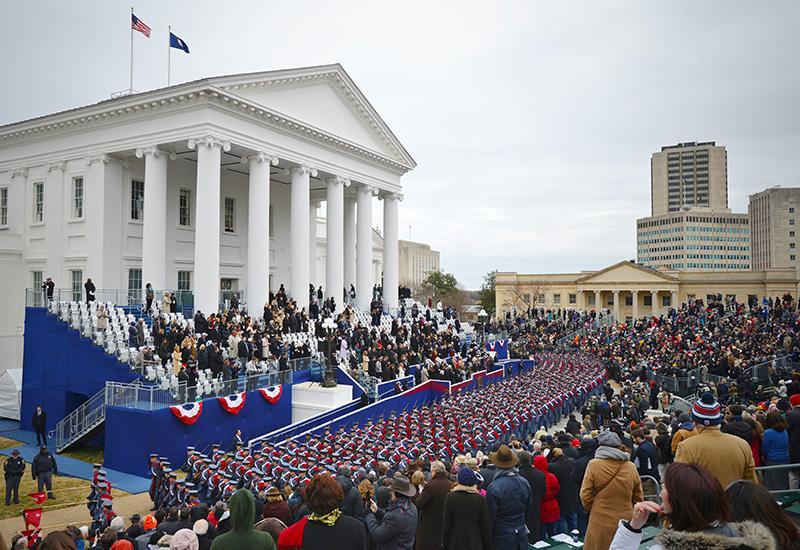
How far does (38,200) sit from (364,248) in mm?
20414

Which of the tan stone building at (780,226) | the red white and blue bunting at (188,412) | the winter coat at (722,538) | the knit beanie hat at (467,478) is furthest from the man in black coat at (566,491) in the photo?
the tan stone building at (780,226)

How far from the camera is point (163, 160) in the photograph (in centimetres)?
3031

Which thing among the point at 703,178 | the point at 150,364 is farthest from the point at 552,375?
the point at 703,178

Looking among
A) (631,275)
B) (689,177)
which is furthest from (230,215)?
(689,177)

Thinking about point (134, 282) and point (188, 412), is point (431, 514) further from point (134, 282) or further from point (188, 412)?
point (134, 282)

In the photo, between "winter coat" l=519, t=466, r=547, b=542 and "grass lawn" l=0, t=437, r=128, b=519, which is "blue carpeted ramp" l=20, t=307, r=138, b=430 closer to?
"grass lawn" l=0, t=437, r=128, b=519

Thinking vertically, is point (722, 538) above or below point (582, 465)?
above

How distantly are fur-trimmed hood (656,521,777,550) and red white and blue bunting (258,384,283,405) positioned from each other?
1976 cm

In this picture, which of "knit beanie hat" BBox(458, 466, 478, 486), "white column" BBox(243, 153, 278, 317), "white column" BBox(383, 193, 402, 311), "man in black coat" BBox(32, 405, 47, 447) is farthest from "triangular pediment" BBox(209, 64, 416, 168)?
"knit beanie hat" BBox(458, 466, 478, 486)

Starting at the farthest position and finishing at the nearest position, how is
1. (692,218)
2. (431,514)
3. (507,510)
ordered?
(692,218) < (507,510) < (431,514)

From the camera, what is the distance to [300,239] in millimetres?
34469

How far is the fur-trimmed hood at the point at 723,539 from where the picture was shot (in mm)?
2857

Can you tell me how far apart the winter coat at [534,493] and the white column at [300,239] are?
26523 millimetres

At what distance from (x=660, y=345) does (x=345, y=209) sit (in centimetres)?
2485
